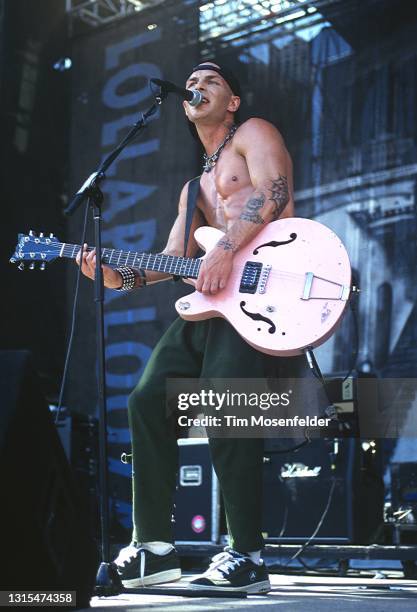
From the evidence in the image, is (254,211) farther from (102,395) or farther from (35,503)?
(35,503)

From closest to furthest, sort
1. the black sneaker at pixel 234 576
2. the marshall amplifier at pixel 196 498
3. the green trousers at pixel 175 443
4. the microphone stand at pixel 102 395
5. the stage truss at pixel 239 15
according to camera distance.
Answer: the microphone stand at pixel 102 395
the black sneaker at pixel 234 576
the green trousers at pixel 175 443
the marshall amplifier at pixel 196 498
the stage truss at pixel 239 15

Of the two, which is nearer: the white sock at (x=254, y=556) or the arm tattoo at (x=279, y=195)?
the white sock at (x=254, y=556)

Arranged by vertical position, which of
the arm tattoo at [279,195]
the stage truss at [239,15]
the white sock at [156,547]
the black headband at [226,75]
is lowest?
the white sock at [156,547]

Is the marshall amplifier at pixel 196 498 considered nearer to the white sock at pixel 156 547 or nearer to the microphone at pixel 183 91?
the white sock at pixel 156 547

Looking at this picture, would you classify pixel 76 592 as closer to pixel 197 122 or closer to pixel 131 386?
pixel 197 122

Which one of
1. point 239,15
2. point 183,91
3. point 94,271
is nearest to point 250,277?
point 94,271

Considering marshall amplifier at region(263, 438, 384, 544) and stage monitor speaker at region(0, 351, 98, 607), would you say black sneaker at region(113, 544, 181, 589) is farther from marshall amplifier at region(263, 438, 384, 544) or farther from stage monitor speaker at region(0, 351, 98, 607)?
marshall amplifier at region(263, 438, 384, 544)

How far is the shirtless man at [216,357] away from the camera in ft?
10.8

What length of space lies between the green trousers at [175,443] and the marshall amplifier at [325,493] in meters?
1.77

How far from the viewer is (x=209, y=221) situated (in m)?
3.89

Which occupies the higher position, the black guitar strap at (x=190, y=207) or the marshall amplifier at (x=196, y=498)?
the black guitar strap at (x=190, y=207)

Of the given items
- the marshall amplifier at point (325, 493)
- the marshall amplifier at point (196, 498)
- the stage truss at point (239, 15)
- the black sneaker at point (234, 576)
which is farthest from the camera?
the stage truss at point (239, 15)

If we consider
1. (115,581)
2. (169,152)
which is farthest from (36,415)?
(169,152)

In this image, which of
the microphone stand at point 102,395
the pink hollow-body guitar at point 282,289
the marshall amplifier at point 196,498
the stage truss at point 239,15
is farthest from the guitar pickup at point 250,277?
the stage truss at point 239,15
